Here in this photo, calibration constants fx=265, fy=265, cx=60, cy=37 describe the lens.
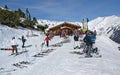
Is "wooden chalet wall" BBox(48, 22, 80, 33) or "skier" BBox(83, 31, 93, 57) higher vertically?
"wooden chalet wall" BBox(48, 22, 80, 33)

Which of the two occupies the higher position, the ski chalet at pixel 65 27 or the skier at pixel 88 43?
the ski chalet at pixel 65 27

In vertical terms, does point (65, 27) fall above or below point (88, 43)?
above

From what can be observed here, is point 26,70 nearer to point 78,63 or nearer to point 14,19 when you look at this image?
point 78,63

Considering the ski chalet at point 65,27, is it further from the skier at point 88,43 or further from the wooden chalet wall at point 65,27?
the skier at point 88,43

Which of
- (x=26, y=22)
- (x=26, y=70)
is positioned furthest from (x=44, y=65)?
(x=26, y=22)

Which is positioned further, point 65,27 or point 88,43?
point 65,27

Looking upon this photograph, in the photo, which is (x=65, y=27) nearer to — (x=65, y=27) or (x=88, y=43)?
(x=65, y=27)

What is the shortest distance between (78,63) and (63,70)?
118 inches

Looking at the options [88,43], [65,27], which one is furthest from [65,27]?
[88,43]

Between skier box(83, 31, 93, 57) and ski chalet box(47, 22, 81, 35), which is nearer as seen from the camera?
skier box(83, 31, 93, 57)

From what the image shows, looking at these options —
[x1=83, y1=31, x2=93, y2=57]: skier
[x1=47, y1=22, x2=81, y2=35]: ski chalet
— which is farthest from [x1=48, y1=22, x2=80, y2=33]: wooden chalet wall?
[x1=83, y1=31, x2=93, y2=57]: skier

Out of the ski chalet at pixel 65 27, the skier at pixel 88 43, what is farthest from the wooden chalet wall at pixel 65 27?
the skier at pixel 88 43

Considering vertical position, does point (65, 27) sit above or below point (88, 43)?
above

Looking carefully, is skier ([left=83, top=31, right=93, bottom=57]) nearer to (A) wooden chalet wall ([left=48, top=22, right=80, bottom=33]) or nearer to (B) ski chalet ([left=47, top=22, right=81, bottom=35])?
(B) ski chalet ([left=47, top=22, right=81, bottom=35])
